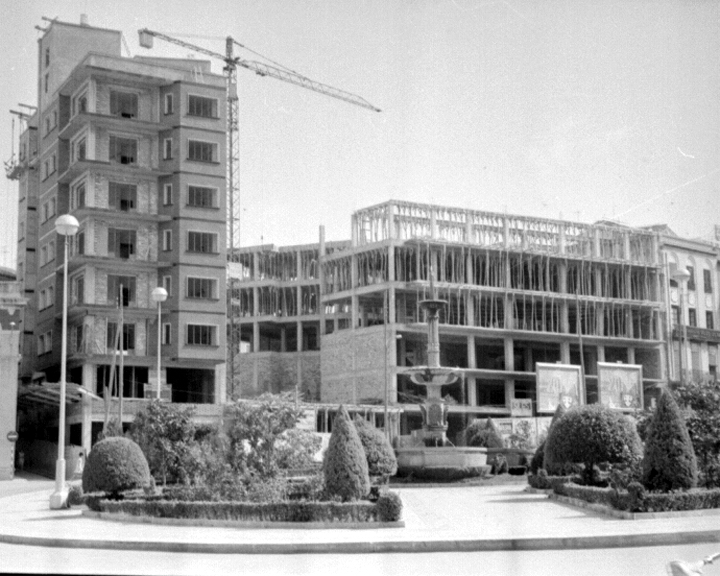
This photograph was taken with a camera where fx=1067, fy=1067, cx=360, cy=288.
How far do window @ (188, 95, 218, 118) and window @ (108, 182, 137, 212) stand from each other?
6.01 metres

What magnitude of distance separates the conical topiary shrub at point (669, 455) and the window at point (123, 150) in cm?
4875

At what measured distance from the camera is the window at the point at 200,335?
65250mm

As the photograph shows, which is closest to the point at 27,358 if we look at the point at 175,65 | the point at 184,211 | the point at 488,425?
the point at 184,211

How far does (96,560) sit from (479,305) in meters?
76.0

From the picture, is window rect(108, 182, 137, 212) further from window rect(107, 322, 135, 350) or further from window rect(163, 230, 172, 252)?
window rect(107, 322, 135, 350)

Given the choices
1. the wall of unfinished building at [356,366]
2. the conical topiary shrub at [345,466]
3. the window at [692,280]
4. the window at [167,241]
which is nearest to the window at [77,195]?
the window at [167,241]

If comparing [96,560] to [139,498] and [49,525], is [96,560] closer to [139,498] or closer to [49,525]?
[49,525]

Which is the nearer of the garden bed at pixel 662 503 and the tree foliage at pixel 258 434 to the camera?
the garden bed at pixel 662 503

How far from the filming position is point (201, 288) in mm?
65812

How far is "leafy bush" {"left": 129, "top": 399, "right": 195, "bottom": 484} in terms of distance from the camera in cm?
3139

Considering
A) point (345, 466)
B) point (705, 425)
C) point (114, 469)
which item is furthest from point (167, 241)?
point (345, 466)

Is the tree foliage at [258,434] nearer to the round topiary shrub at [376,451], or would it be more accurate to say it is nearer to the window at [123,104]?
the round topiary shrub at [376,451]

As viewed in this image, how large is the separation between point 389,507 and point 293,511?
200cm

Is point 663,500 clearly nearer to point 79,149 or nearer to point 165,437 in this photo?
point 165,437
